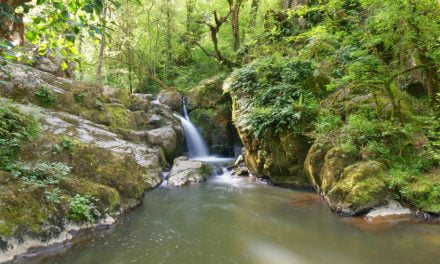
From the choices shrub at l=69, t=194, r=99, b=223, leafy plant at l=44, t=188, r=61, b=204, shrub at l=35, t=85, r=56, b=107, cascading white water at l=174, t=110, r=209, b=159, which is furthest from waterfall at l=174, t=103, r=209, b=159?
leafy plant at l=44, t=188, r=61, b=204

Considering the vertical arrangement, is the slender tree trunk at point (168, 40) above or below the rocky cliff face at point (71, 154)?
above

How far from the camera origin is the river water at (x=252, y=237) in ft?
17.1

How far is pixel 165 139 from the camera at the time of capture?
1321cm

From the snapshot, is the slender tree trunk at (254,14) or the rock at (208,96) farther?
the slender tree trunk at (254,14)

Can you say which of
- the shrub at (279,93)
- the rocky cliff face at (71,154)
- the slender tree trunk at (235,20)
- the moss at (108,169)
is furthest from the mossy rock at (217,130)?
the moss at (108,169)

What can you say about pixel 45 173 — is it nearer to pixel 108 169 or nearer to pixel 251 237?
pixel 108 169

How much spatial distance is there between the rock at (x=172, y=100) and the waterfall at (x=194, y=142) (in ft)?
3.70

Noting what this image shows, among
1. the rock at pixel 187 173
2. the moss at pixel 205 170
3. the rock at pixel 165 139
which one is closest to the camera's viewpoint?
the rock at pixel 187 173

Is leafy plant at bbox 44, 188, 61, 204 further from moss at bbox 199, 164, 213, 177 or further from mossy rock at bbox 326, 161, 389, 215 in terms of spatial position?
moss at bbox 199, 164, 213, 177

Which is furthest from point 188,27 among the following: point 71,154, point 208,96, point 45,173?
point 45,173

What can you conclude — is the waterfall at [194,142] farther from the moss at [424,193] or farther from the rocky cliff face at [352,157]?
the moss at [424,193]

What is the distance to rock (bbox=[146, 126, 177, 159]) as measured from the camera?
12.9 metres

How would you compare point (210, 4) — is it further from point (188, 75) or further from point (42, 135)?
point (42, 135)

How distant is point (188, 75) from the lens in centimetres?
2114
